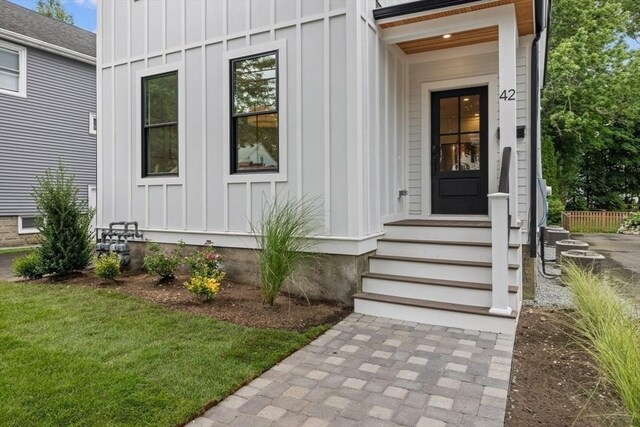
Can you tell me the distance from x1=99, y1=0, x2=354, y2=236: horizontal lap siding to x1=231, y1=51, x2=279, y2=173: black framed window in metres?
0.17

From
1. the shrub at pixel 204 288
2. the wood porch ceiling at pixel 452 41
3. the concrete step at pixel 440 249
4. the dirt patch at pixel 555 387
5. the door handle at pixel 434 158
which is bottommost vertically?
the dirt patch at pixel 555 387

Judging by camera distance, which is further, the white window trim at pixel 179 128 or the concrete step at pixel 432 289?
the white window trim at pixel 179 128

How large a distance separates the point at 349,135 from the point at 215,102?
2.09m

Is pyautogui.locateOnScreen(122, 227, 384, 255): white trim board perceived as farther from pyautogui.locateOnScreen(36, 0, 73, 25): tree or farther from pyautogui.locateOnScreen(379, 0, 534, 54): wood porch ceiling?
pyautogui.locateOnScreen(36, 0, 73, 25): tree

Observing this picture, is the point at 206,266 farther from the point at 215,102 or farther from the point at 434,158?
the point at 434,158

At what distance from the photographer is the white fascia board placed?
10.3 metres

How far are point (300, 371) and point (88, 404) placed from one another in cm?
135

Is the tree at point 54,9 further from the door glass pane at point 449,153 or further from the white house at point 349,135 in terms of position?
the door glass pane at point 449,153

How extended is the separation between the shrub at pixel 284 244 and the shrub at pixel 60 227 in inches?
123

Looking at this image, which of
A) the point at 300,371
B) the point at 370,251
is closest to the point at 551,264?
the point at 370,251

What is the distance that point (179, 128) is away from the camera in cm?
588

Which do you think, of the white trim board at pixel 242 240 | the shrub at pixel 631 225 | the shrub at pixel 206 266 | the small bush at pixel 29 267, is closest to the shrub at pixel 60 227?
the small bush at pixel 29 267

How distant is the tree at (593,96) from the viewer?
15.2 metres

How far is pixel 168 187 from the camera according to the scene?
19.7 feet
